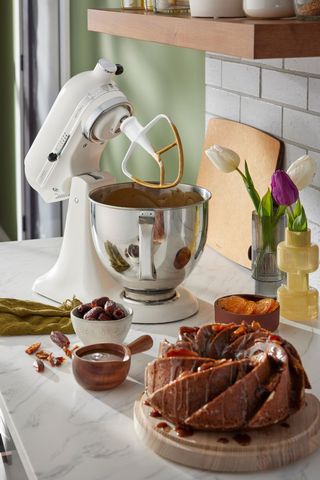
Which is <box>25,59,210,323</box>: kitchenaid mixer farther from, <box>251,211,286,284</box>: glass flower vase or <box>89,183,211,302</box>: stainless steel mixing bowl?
<box>251,211,286,284</box>: glass flower vase

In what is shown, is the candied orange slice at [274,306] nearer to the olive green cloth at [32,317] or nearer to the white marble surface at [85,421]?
the white marble surface at [85,421]

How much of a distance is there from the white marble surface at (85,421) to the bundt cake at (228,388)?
0.24 feet

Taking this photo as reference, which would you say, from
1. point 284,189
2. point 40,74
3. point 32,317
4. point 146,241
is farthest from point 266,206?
point 40,74

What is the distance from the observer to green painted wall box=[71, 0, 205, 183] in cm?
267

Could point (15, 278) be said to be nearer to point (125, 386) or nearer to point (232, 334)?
point (125, 386)

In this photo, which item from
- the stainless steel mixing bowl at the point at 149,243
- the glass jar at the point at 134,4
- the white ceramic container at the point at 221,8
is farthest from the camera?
the glass jar at the point at 134,4

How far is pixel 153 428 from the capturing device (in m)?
1.37

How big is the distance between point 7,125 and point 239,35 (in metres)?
3.47

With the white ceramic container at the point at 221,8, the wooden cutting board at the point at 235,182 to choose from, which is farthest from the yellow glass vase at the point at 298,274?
the white ceramic container at the point at 221,8

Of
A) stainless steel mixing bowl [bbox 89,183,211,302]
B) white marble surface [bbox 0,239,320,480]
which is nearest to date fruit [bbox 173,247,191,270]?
stainless steel mixing bowl [bbox 89,183,211,302]

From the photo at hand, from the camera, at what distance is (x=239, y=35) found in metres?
1.53

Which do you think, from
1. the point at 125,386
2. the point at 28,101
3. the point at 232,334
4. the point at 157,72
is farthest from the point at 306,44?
the point at 28,101

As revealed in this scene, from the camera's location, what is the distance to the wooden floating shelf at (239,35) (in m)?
1.50

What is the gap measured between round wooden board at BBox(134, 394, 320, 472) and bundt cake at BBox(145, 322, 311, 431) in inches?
0.8
